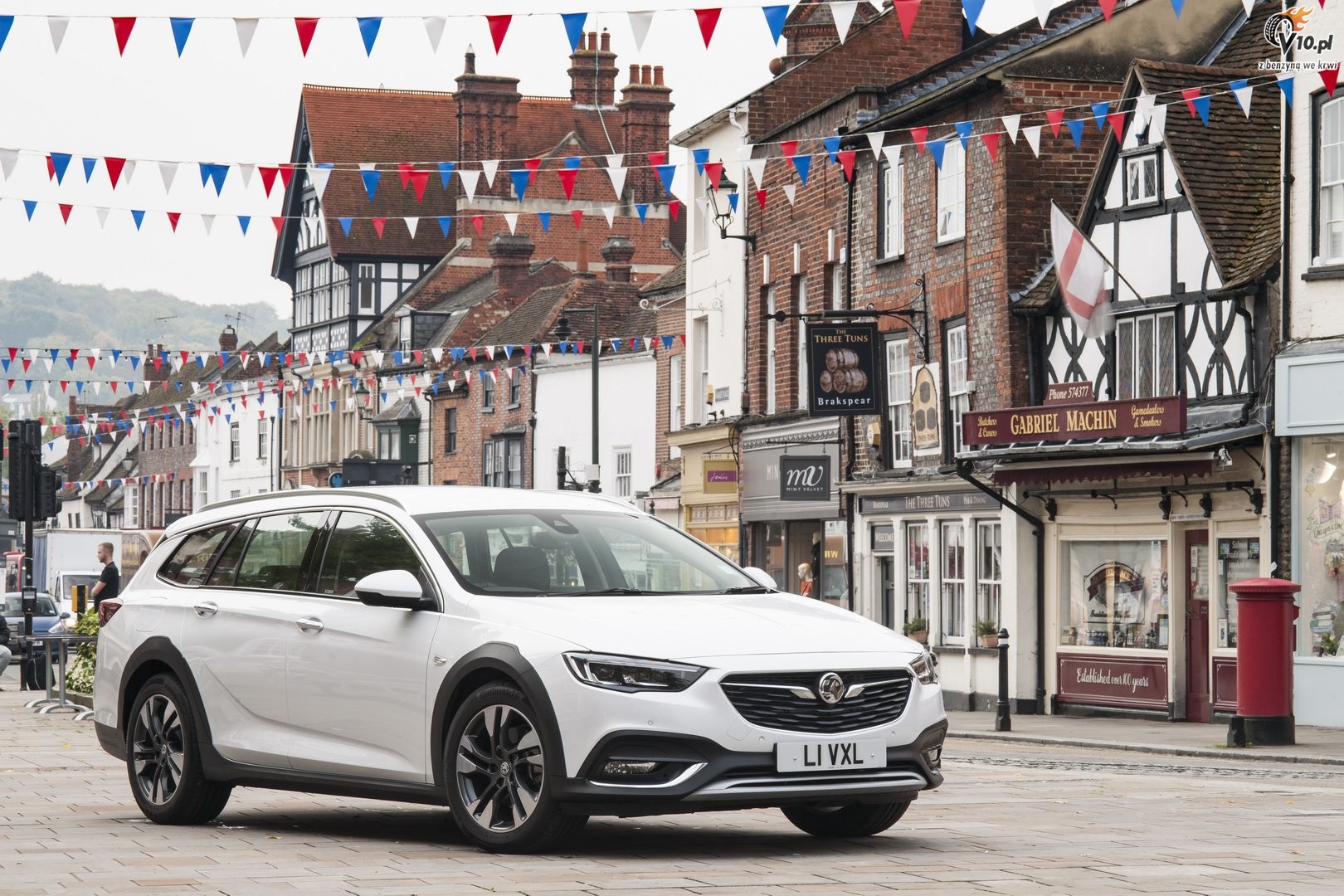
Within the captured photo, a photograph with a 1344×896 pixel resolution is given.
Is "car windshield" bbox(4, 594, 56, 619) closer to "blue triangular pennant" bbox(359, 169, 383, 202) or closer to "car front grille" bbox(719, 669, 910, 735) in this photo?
"blue triangular pennant" bbox(359, 169, 383, 202)

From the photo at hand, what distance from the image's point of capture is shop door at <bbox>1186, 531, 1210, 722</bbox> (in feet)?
78.5

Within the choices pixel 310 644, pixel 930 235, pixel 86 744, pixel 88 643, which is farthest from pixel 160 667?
pixel 930 235

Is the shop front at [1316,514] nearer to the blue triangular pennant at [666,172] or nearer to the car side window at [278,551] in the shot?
the blue triangular pennant at [666,172]

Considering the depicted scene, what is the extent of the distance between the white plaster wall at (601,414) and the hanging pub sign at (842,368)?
1548 cm

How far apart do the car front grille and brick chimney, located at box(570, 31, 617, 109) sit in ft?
199

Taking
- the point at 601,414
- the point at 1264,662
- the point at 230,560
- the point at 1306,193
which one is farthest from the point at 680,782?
the point at 601,414

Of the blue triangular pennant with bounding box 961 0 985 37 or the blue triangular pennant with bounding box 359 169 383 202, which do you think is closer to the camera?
the blue triangular pennant with bounding box 961 0 985 37

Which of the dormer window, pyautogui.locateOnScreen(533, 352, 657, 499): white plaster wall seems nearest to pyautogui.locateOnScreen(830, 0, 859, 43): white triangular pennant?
the dormer window

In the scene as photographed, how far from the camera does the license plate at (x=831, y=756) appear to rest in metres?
8.40

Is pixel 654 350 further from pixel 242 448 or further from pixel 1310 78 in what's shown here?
pixel 242 448

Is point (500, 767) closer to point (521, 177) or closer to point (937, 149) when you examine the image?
point (521, 177)

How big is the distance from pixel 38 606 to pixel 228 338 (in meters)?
49.7

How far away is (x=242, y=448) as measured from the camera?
3056 inches

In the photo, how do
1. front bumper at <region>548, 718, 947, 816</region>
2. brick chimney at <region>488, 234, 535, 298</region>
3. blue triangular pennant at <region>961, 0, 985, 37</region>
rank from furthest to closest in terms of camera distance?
brick chimney at <region>488, 234, 535, 298</region> < blue triangular pennant at <region>961, 0, 985, 37</region> < front bumper at <region>548, 718, 947, 816</region>
